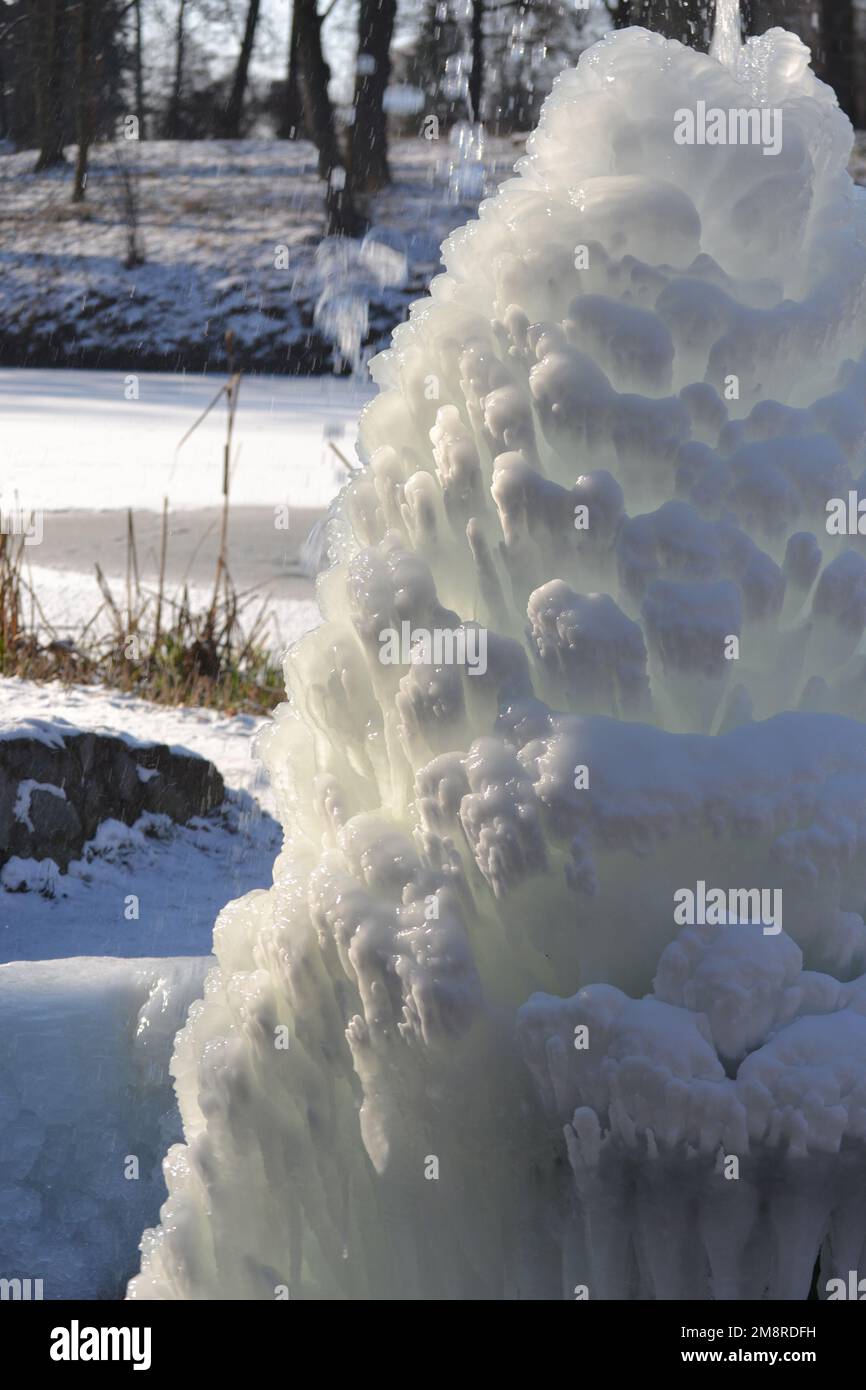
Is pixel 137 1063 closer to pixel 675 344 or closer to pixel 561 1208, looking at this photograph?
pixel 561 1208

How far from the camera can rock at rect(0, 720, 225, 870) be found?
335 centimetres

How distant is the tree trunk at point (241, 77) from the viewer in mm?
15859

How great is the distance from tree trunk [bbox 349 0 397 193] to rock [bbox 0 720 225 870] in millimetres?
13350

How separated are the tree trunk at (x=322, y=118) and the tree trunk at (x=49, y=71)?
3134mm

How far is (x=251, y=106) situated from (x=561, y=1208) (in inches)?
811

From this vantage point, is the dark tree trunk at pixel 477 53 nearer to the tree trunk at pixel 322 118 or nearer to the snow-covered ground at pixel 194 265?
the tree trunk at pixel 322 118

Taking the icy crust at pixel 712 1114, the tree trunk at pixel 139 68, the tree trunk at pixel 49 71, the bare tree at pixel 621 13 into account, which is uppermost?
the tree trunk at pixel 49 71

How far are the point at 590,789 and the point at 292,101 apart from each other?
1994cm

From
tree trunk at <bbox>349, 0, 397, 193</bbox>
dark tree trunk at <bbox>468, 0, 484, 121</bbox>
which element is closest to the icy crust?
dark tree trunk at <bbox>468, 0, 484, 121</bbox>

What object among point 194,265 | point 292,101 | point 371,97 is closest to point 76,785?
point 371,97

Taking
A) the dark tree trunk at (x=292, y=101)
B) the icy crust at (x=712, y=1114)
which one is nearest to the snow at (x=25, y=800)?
the icy crust at (x=712, y=1114)

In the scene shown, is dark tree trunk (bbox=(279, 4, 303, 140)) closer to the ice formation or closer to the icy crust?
the ice formation

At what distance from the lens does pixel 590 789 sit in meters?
0.75
